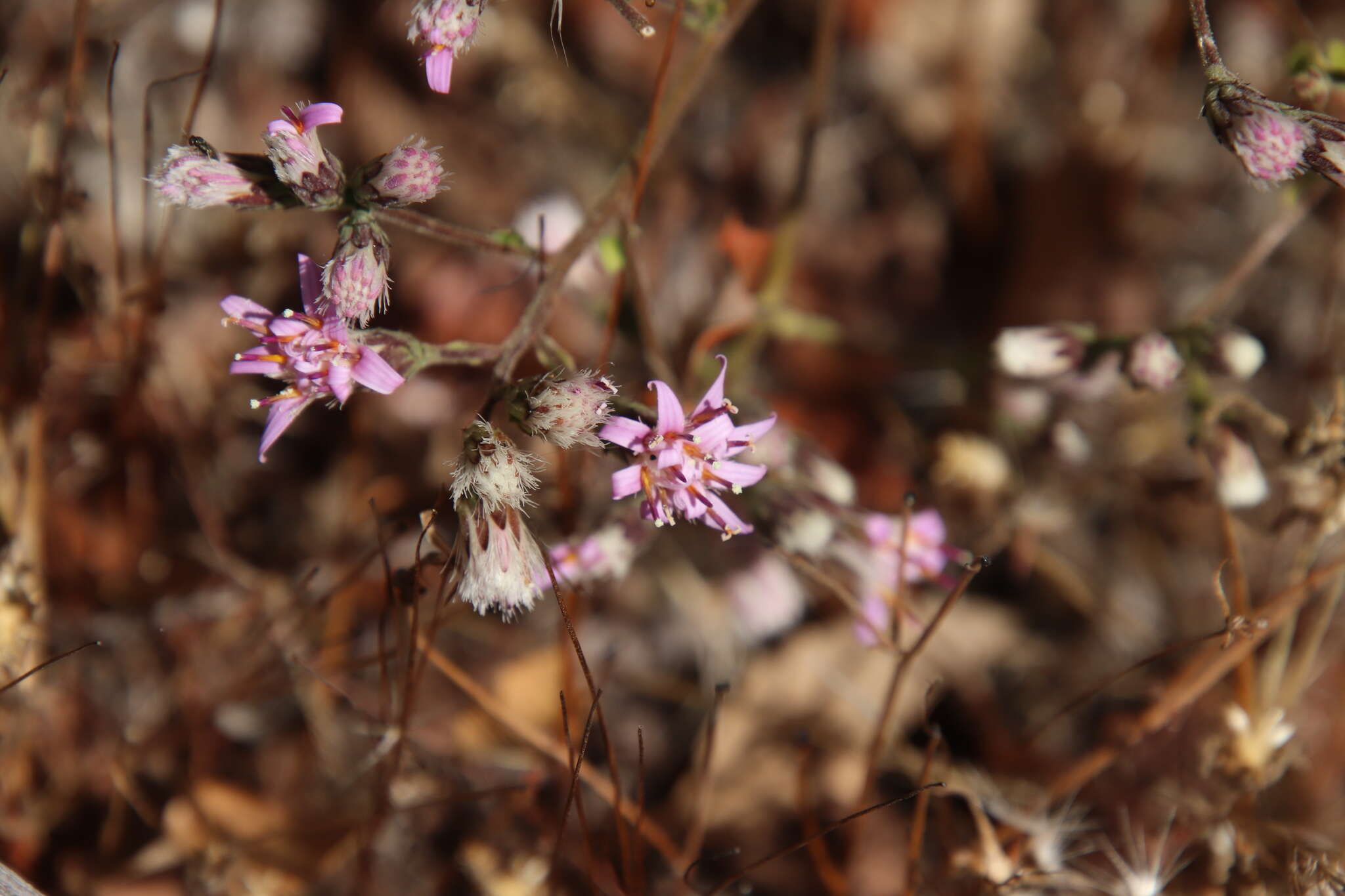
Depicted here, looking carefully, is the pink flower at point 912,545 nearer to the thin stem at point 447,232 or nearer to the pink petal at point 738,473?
the pink petal at point 738,473

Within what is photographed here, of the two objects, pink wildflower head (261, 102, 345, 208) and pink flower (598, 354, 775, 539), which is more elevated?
pink wildflower head (261, 102, 345, 208)

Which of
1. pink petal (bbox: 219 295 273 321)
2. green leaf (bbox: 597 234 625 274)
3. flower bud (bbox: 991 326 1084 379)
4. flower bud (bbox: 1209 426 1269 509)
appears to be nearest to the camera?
pink petal (bbox: 219 295 273 321)

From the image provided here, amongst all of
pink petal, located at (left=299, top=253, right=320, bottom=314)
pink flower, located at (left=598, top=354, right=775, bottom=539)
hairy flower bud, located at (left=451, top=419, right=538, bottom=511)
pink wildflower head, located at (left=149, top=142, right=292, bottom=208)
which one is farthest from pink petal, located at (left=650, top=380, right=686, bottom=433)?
pink wildflower head, located at (left=149, top=142, right=292, bottom=208)

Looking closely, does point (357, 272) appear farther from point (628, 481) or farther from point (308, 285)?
point (628, 481)

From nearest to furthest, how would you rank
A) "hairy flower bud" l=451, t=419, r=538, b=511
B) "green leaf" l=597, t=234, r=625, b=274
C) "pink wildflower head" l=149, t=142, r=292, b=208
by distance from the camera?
"hairy flower bud" l=451, t=419, r=538, b=511 < "pink wildflower head" l=149, t=142, r=292, b=208 < "green leaf" l=597, t=234, r=625, b=274

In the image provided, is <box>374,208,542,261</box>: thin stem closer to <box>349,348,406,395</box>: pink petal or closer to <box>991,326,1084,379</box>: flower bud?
<box>349,348,406,395</box>: pink petal

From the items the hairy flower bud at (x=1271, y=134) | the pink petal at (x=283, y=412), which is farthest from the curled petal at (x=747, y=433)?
the hairy flower bud at (x=1271, y=134)
